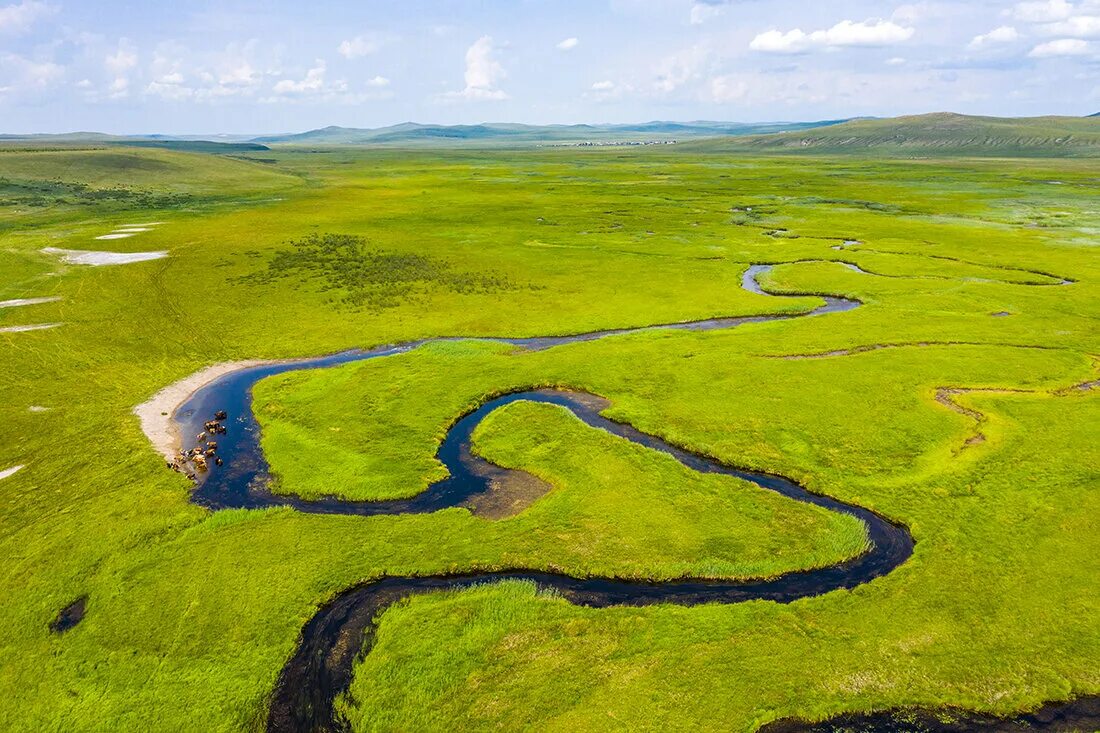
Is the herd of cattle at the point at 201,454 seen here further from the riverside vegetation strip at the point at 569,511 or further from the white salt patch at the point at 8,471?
the white salt patch at the point at 8,471

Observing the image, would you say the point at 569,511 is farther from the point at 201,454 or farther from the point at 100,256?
the point at 100,256

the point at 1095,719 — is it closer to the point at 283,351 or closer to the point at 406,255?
the point at 283,351

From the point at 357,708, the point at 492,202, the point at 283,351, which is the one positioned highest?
the point at 492,202

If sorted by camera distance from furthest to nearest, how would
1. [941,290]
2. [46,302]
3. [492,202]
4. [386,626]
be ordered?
1. [492,202]
2. [941,290]
3. [46,302]
4. [386,626]

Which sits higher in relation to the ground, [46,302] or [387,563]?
[46,302]

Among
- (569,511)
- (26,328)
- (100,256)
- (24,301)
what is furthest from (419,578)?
(100,256)

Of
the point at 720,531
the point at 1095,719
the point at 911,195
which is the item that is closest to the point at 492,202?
the point at 911,195
